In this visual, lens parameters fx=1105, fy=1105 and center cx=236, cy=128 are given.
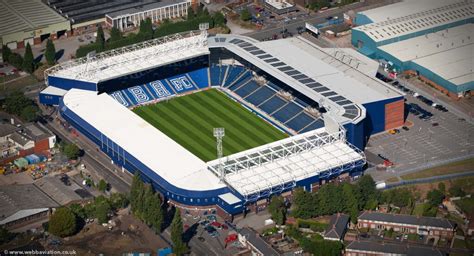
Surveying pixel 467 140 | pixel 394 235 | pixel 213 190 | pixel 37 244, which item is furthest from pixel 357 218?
pixel 37 244

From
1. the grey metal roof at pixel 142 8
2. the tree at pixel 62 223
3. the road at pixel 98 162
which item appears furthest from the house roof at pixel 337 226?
the grey metal roof at pixel 142 8

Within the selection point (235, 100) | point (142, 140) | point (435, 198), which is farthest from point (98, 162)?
point (435, 198)

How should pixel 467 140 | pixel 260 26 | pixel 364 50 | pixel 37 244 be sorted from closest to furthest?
pixel 37 244, pixel 467 140, pixel 364 50, pixel 260 26

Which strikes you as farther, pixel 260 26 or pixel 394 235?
pixel 260 26

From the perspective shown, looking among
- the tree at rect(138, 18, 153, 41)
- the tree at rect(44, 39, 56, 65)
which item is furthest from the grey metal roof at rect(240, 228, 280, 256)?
the tree at rect(138, 18, 153, 41)

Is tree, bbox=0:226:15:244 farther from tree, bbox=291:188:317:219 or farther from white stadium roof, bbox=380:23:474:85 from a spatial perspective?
white stadium roof, bbox=380:23:474:85

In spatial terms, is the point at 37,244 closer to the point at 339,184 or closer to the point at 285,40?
the point at 339,184
